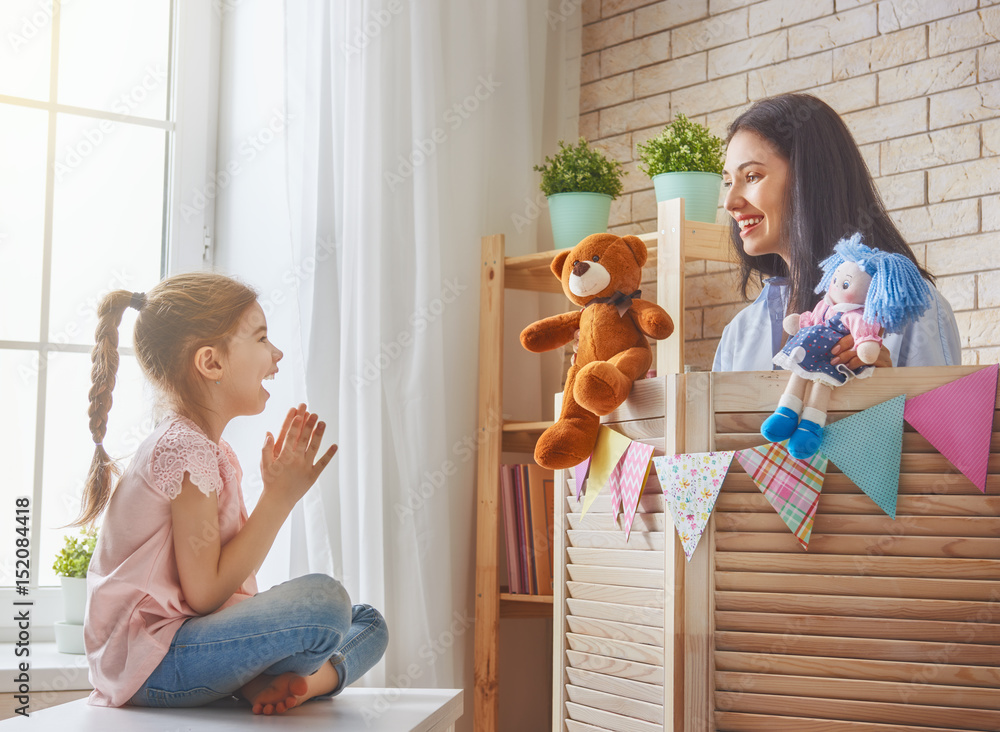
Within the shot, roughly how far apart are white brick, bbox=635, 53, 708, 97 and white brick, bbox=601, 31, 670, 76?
0.02 meters

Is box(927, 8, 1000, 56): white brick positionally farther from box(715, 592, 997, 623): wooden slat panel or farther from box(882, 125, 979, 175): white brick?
box(715, 592, 997, 623): wooden slat panel

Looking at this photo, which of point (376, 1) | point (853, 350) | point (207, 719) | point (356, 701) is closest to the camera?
point (853, 350)

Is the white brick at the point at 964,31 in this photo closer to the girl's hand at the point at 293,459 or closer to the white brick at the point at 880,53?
the white brick at the point at 880,53

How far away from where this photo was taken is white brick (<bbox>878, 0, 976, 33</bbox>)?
1.72 meters

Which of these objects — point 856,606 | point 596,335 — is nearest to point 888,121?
point 596,335

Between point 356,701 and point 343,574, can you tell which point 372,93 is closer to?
point 343,574

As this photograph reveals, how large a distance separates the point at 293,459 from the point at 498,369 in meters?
0.69

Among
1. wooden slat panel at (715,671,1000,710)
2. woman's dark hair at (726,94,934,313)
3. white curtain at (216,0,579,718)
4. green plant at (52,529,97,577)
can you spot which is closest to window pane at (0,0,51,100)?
white curtain at (216,0,579,718)

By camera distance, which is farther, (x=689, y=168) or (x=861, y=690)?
(x=689, y=168)

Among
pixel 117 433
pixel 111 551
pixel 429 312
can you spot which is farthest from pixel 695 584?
pixel 117 433

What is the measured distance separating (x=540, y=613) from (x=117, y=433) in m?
0.99

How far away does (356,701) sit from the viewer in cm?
133

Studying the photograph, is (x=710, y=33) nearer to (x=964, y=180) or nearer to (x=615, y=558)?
(x=964, y=180)

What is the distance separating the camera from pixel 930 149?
5.71 ft
